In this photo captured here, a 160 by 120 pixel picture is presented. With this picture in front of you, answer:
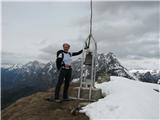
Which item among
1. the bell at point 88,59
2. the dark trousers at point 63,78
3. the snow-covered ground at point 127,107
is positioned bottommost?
the snow-covered ground at point 127,107

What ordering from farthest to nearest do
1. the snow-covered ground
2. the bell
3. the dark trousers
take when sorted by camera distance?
1. the bell
2. the dark trousers
3. the snow-covered ground

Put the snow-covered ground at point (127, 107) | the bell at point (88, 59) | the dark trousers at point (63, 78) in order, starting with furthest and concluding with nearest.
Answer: the bell at point (88, 59), the dark trousers at point (63, 78), the snow-covered ground at point (127, 107)

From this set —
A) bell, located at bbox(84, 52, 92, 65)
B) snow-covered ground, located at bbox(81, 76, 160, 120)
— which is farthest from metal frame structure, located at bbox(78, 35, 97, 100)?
snow-covered ground, located at bbox(81, 76, 160, 120)

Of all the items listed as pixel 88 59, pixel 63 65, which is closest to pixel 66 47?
pixel 63 65

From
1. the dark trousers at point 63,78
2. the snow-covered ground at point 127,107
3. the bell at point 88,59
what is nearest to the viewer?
the snow-covered ground at point 127,107

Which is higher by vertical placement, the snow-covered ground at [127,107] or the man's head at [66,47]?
the man's head at [66,47]

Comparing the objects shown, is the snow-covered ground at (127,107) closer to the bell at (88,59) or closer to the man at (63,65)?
the man at (63,65)

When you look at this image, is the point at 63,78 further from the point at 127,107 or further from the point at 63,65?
the point at 127,107

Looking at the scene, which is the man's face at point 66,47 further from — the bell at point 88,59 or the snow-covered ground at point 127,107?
the snow-covered ground at point 127,107

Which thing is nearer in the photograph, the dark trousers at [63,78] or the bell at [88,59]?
the dark trousers at [63,78]

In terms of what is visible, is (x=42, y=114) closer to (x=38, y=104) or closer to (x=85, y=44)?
(x=38, y=104)

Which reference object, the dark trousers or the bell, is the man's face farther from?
the bell

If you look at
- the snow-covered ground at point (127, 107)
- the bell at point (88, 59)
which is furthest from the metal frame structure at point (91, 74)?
the snow-covered ground at point (127, 107)

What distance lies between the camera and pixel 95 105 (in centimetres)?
1276
